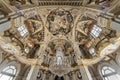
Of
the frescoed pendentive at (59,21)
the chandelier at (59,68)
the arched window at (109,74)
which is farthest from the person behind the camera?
the frescoed pendentive at (59,21)

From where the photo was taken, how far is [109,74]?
45.9 feet

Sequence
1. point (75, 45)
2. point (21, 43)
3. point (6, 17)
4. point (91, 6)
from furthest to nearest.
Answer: point (75, 45)
point (21, 43)
point (91, 6)
point (6, 17)

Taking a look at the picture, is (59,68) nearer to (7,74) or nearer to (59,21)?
(7,74)

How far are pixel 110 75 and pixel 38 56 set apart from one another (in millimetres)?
5629

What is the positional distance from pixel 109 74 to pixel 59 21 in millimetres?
5714

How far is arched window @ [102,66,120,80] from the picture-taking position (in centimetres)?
1371

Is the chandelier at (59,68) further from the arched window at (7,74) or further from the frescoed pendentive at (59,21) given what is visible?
the arched window at (7,74)

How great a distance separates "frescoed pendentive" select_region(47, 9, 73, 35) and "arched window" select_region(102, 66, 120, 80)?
14.2 ft

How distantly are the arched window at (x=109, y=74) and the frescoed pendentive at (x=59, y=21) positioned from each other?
4324 millimetres

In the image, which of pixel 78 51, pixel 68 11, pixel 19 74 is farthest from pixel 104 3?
pixel 19 74

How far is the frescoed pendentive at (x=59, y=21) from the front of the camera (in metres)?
15.1

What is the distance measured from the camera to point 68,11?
15.0 meters

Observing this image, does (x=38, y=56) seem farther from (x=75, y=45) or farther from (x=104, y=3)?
(x=104, y=3)

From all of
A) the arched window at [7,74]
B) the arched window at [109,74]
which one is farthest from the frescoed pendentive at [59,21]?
the arched window at [7,74]
